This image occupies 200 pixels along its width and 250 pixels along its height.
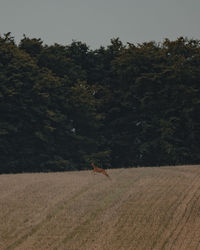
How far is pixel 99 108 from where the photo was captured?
62.7 metres

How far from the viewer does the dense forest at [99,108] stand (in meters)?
55.2

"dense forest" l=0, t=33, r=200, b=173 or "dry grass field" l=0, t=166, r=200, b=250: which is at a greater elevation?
"dense forest" l=0, t=33, r=200, b=173

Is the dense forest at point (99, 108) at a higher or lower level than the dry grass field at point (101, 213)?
higher

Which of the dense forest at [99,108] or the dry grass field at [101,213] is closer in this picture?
the dry grass field at [101,213]

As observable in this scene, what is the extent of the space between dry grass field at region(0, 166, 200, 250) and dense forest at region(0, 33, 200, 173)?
83.0 feet

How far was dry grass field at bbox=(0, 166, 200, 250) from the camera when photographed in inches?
635

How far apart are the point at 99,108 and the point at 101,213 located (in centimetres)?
4299

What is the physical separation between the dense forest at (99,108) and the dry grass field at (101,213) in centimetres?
2531

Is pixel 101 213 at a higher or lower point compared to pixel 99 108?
lower

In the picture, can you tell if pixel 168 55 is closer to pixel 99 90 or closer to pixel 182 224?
pixel 99 90

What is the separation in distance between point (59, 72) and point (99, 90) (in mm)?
5759

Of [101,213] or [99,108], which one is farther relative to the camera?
[99,108]

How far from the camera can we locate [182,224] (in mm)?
18078

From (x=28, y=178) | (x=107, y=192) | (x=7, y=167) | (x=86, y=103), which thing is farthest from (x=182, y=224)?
(x=86, y=103)
